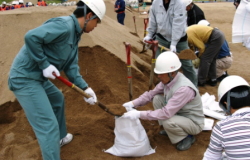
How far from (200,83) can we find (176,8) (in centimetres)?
183

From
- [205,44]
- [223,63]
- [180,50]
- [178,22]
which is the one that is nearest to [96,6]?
[178,22]

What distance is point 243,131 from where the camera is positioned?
4.90 ft

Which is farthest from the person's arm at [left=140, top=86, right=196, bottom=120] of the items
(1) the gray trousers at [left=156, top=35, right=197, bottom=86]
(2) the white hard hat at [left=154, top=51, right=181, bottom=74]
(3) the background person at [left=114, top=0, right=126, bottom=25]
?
(3) the background person at [left=114, top=0, right=126, bottom=25]

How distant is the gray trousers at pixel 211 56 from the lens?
14.7 ft

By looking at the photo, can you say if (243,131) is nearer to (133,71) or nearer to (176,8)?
(176,8)

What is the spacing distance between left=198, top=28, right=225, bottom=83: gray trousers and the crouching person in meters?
2.14

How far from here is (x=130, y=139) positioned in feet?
8.62

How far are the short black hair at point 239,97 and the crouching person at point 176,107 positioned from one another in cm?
88

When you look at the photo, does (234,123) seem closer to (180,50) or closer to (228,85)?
(228,85)

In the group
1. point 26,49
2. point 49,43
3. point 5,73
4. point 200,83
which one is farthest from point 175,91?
point 5,73

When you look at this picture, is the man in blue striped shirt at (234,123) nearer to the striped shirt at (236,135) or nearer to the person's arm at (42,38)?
the striped shirt at (236,135)

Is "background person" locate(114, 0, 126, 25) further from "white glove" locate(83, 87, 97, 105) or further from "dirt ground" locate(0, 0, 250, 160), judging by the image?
"white glove" locate(83, 87, 97, 105)

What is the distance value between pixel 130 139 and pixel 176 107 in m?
0.58

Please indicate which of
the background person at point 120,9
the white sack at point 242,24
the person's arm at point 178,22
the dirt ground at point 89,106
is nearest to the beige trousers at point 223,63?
the dirt ground at point 89,106
